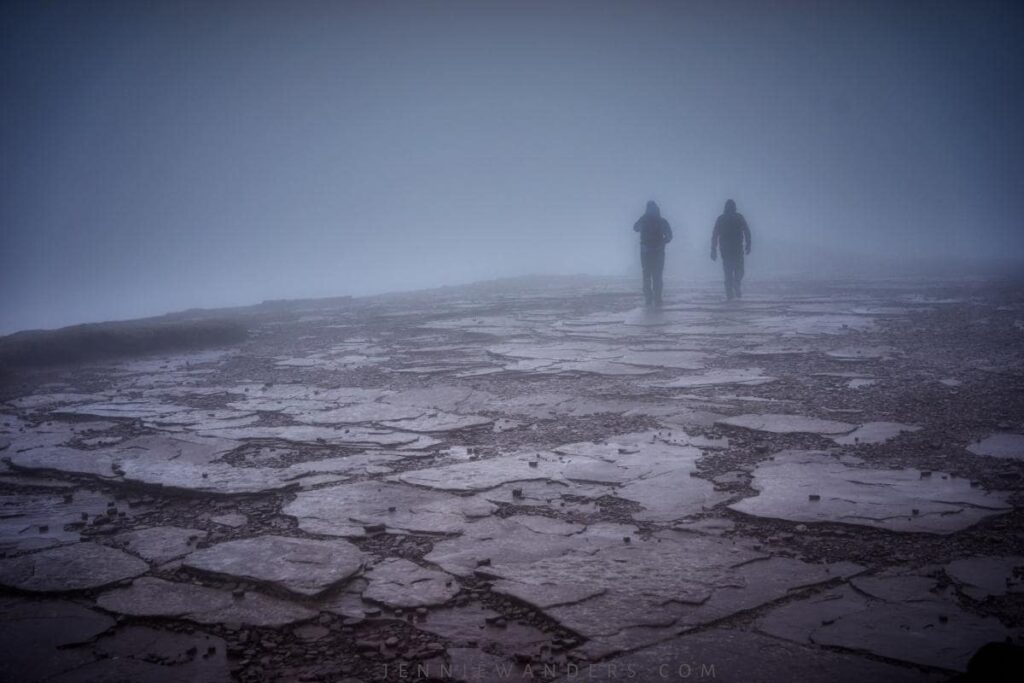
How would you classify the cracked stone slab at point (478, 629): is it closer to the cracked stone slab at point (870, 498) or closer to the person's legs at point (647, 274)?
the cracked stone slab at point (870, 498)

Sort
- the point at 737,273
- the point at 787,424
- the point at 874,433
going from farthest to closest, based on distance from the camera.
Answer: the point at 737,273, the point at 787,424, the point at 874,433

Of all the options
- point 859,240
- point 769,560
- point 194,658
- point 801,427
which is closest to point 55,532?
point 194,658

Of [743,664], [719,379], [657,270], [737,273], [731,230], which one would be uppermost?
[731,230]

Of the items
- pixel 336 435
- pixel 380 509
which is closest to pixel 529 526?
pixel 380 509

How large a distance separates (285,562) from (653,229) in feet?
33.3

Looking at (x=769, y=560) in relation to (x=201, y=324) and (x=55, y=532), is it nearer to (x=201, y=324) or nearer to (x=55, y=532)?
(x=55, y=532)

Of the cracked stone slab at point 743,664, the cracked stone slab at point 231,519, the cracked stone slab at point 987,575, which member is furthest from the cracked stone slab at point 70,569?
the cracked stone slab at point 987,575

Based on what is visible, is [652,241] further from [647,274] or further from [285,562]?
[285,562]

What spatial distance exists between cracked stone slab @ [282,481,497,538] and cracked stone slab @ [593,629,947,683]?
104cm

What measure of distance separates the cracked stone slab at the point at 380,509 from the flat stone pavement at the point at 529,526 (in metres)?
0.02

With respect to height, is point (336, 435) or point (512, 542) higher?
point (336, 435)

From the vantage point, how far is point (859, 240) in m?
62.8

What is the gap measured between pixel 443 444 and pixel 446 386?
1.77 m

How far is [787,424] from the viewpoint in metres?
3.62
